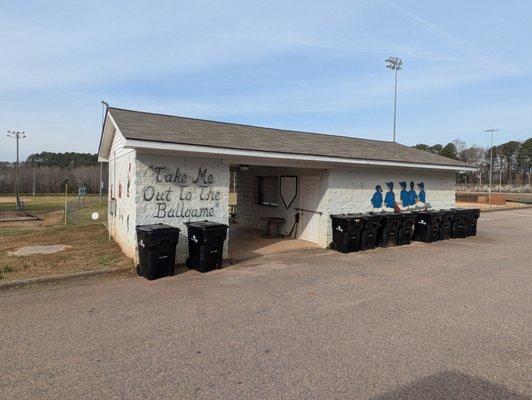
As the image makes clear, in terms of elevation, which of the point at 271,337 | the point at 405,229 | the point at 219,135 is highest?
the point at 219,135

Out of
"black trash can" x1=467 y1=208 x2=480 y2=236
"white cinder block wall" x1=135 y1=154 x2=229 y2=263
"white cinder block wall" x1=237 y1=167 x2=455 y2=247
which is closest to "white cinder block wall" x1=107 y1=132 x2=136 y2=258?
"white cinder block wall" x1=135 y1=154 x2=229 y2=263

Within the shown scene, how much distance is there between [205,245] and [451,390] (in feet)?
17.9

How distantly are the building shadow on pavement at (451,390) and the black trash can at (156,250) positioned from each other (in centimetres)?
511

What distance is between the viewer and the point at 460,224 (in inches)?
544

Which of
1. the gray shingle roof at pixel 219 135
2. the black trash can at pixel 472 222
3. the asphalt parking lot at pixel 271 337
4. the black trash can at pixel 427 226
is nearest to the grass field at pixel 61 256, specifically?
the asphalt parking lot at pixel 271 337

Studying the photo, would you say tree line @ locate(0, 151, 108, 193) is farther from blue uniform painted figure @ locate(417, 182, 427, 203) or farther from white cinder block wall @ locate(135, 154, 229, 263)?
white cinder block wall @ locate(135, 154, 229, 263)

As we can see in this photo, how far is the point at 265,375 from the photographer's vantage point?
3.76 meters

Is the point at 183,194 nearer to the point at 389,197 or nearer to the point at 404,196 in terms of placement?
the point at 389,197

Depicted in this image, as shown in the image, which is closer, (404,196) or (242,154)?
(242,154)

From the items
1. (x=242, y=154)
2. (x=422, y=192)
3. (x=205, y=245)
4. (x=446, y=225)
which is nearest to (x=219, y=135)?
(x=242, y=154)

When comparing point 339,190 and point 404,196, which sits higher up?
point 339,190

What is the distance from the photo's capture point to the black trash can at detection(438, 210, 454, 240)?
13141 millimetres

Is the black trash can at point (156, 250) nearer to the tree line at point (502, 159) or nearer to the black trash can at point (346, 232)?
the black trash can at point (346, 232)

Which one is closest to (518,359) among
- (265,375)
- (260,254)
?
(265,375)
